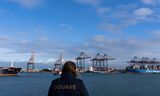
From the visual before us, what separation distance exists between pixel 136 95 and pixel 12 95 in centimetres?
2170

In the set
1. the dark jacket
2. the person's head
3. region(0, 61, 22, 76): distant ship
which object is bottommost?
the dark jacket

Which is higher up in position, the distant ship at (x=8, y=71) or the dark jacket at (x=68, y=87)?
the distant ship at (x=8, y=71)

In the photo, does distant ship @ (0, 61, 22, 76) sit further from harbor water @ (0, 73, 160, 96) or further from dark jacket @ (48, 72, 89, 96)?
dark jacket @ (48, 72, 89, 96)

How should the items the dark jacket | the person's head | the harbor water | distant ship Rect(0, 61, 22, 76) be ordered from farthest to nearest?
distant ship Rect(0, 61, 22, 76) → the harbor water → the person's head → the dark jacket

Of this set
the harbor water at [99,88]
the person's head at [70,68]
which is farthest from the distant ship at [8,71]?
the person's head at [70,68]

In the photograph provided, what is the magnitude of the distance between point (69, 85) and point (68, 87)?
5cm

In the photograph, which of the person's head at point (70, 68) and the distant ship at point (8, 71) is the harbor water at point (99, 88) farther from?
the distant ship at point (8, 71)

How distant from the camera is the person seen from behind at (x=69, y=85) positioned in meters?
5.95

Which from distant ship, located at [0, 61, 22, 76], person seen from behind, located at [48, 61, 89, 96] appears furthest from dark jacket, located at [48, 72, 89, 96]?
distant ship, located at [0, 61, 22, 76]

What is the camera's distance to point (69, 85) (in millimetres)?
6016

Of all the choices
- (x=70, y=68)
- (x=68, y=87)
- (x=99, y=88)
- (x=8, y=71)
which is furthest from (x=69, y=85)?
(x=8, y=71)

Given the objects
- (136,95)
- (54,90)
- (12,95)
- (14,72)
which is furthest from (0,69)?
(54,90)

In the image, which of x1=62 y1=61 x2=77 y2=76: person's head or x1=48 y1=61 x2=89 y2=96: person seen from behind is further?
x1=62 y1=61 x2=77 y2=76: person's head

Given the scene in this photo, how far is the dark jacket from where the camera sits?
5938mm
